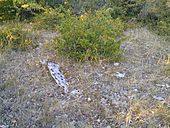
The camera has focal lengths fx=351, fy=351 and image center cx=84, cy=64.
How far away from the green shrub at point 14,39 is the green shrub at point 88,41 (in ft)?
1.83

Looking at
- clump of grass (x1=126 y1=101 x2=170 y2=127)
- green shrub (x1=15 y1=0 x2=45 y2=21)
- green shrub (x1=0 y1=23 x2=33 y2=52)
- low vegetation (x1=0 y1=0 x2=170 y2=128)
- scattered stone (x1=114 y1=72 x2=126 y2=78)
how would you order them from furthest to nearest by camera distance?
green shrub (x1=15 y1=0 x2=45 y2=21) < green shrub (x1=0 y1=23 x2=33 y2=52) < scattered stone (x1=114 y1=72 x2=126 y2=78) < low vegetation (x1=0 y1=0 x2=170 y2=128) < clump of grass (x1=126 y1=101 x2=170 y2=127)

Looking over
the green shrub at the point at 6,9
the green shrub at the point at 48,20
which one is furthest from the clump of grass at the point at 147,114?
the green shrub at the point at 6,9

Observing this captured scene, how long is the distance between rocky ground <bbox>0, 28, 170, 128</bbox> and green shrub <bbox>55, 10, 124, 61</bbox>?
12cm

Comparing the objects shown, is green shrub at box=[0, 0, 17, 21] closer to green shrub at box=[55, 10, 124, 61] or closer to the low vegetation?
the low vegetation

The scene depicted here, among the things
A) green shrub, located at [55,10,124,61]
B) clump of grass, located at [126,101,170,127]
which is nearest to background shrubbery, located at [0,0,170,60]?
green shrub, located at [55,10,124,61]

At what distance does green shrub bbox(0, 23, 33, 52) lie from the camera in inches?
205

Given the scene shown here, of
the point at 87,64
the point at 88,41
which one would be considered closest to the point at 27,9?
the point at 88,41

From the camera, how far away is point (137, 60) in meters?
5.06

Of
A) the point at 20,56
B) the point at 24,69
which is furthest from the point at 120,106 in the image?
the point at 20,56

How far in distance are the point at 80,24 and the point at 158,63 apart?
1.24 meters

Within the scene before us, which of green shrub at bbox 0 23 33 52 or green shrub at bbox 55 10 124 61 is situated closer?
green shrub at bbox 55 10 124 61

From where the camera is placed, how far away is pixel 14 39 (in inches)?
207

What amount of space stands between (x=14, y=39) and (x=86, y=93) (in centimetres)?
169

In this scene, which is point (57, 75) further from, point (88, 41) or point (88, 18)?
point (88, 18)
